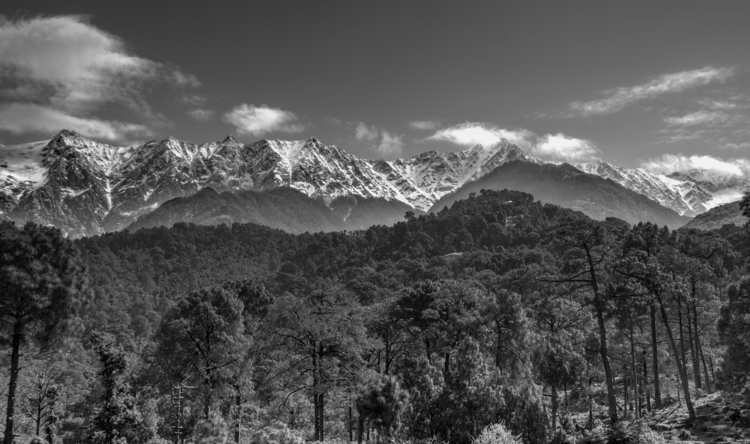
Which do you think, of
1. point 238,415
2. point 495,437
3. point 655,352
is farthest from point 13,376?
point 655,352

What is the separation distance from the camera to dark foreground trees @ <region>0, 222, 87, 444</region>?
2369 centimetres

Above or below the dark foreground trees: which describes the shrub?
below

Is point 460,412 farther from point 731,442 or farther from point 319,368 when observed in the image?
point 731,442

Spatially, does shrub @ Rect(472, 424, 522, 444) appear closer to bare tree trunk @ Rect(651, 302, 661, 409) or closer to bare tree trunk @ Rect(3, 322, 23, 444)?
bare tree trunk @ Rect(651, 302, 661, 409)

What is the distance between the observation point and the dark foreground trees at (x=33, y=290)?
23688 mm

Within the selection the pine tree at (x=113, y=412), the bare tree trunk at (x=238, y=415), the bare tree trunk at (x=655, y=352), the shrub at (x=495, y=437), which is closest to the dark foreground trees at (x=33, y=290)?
the pine tree at (x=113, y=412)

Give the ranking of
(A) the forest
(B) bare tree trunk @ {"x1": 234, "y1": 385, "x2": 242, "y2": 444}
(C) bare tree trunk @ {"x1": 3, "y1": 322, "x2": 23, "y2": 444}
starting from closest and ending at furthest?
(A) the forest < (C) bare tree trunk @ {"x1": 3, "y1": 322, "x2": 23, "y2": 444} < (B) bare tree trunk @ {"x1": 234, "y1": 385, "x2": 242, "y2": 444}

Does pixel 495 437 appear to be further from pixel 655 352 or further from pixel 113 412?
pixel 113 412

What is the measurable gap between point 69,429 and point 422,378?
3344cm

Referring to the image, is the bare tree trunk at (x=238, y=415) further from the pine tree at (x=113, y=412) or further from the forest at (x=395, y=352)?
the pine tree at (x=113, y=412)

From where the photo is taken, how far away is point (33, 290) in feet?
79.1

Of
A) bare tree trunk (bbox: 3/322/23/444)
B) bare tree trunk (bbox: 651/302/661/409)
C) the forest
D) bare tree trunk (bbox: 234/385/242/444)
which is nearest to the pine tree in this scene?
the forest

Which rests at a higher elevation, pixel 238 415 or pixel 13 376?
pixel 13 376

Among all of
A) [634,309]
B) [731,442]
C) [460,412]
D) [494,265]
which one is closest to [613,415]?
[731,442]
